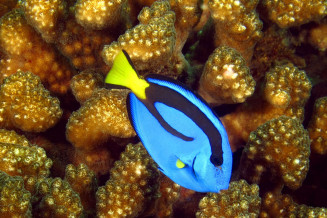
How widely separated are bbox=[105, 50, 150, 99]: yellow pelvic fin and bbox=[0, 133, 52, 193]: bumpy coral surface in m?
1.13

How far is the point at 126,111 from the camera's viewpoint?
2.77 metres

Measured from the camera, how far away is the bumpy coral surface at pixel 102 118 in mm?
2770

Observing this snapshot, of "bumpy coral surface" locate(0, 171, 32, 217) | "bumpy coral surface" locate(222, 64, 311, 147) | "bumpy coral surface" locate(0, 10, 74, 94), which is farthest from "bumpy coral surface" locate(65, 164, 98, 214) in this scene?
"bumpy coral surface" locate(222, 64, 311, 147)

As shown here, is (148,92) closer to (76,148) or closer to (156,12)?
(156,12)

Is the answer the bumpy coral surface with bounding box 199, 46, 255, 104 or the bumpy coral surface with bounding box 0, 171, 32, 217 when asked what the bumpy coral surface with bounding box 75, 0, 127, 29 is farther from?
the bumpy coral surface with bounding box 0, 171, 32, 217

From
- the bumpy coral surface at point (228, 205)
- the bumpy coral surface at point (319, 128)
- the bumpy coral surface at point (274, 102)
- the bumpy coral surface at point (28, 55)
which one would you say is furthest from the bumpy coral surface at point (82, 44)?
the bumpy coral surface at point (319, 128)

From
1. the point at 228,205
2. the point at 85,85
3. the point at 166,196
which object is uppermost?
the point at 85,85

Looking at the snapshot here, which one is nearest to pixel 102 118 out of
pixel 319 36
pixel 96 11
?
pixel 96 11

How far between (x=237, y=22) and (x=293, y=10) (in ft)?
2.22

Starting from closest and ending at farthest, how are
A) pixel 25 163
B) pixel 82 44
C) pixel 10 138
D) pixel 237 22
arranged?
pixel 25 163 < pixel 10 138 < pixel 237 22 < pixel 82 44

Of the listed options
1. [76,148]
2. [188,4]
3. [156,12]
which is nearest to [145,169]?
[76,148]

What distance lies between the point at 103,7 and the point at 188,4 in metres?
0.86

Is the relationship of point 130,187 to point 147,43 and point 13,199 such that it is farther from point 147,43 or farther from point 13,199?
point 147,43

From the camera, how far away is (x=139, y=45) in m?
2.64
